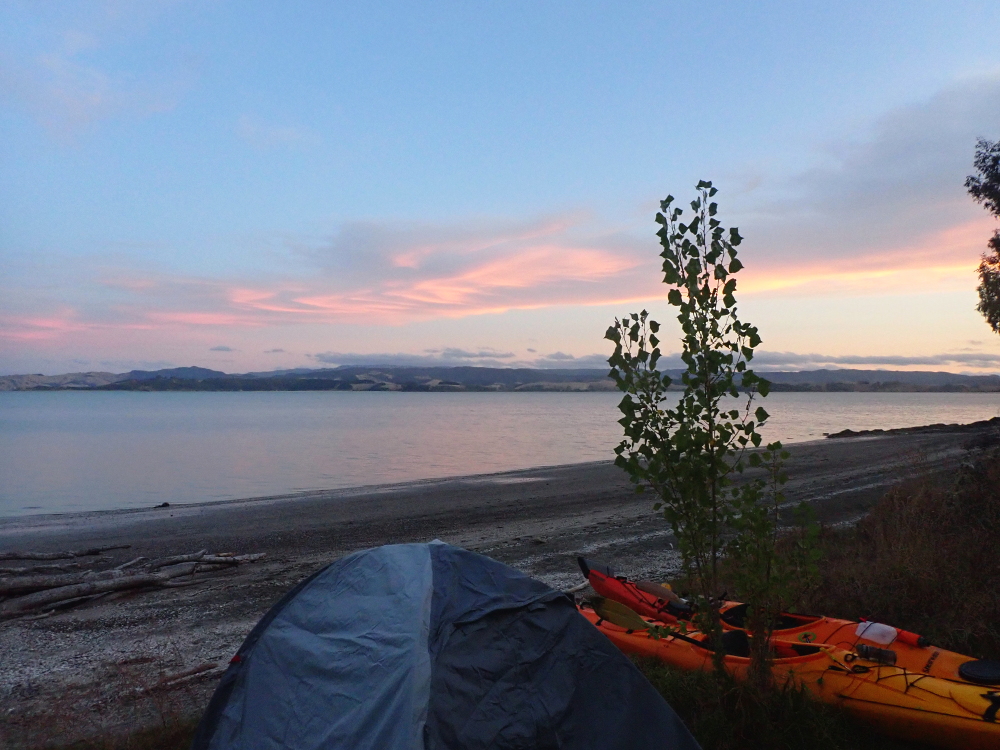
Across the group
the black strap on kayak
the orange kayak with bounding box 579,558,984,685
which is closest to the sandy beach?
the orange kayak with bounding box 579,558,984,685

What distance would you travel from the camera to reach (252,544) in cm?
1373

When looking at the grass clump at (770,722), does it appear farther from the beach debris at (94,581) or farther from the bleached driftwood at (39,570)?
the bleached driftwood at (39,570)

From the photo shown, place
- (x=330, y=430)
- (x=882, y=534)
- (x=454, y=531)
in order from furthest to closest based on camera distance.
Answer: (x=330, y=430) < (x=454, y=531) < (x=882, y=534)

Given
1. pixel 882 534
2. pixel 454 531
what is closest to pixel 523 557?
pixel 454 531

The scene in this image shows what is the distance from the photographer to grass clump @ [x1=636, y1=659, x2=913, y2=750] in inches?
167

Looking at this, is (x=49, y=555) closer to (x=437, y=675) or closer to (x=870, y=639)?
(x=437, y=675)

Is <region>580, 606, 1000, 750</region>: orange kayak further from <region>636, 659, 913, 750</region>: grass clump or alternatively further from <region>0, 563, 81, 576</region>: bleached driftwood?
<region>0, 563, 81, 576</region>: bleached driftwood

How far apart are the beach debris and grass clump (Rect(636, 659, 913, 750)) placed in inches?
332

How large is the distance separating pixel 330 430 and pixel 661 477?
187 ft

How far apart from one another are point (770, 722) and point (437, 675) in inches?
90.8

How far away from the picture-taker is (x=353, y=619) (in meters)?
4.20

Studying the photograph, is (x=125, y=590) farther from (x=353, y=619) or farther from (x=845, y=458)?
(x=845, y=458)

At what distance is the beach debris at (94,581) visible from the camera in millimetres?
9008

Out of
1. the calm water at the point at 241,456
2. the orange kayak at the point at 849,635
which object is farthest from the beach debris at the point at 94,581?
the calm water at the point at 241,456
